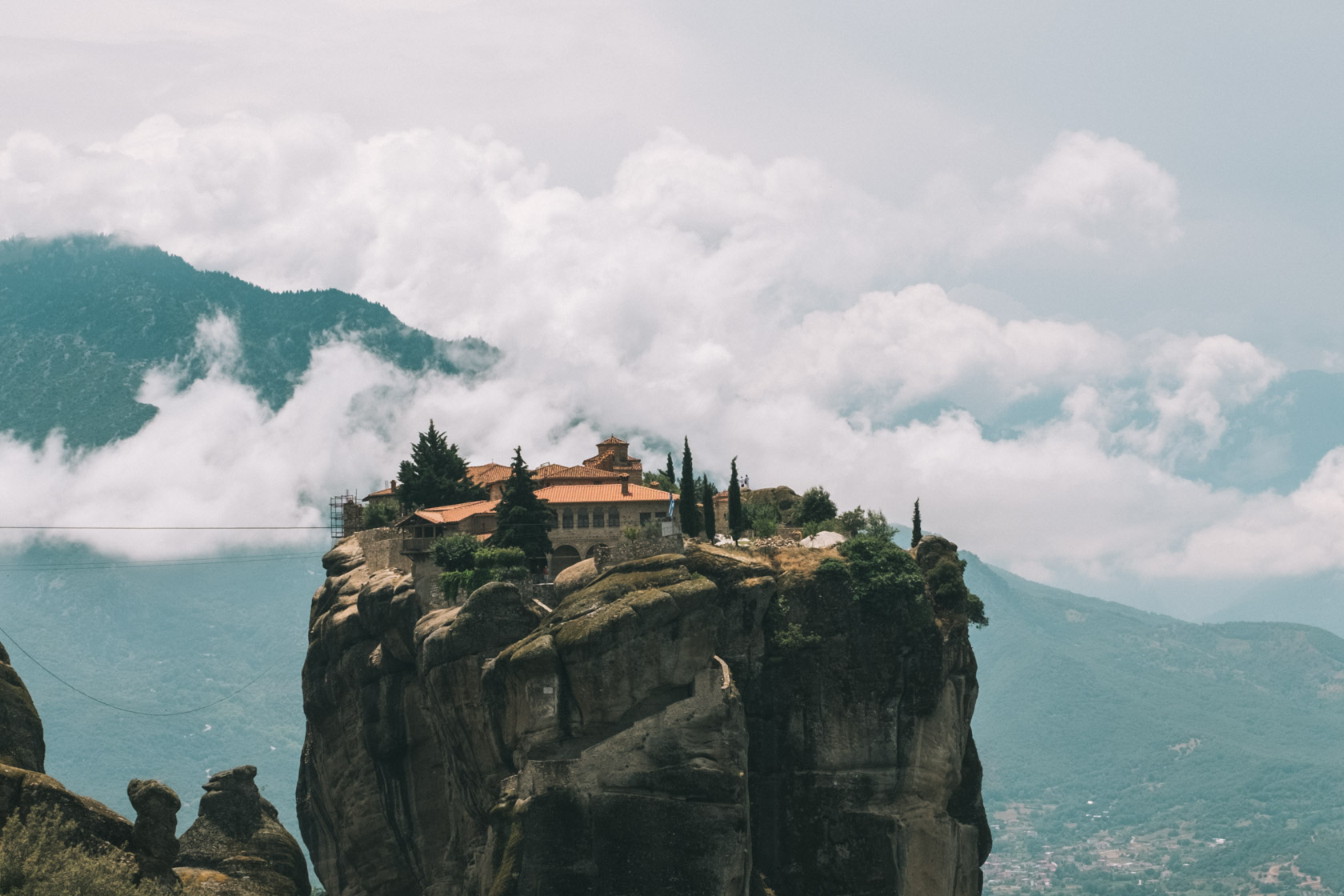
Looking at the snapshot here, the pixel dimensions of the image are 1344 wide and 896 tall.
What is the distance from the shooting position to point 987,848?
365 ft

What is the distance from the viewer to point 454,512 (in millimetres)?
118875

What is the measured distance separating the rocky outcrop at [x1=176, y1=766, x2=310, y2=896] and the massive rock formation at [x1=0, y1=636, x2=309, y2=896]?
4 cm

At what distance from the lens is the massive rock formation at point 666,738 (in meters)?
90.0

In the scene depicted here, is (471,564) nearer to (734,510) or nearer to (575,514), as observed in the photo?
(575,514)

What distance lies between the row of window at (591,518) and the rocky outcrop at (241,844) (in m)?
26.8

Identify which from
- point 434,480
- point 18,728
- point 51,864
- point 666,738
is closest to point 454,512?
point 434,480

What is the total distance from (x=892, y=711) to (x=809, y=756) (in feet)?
17.9

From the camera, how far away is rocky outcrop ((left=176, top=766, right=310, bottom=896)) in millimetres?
91125

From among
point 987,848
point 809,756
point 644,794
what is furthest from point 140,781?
point 987,848

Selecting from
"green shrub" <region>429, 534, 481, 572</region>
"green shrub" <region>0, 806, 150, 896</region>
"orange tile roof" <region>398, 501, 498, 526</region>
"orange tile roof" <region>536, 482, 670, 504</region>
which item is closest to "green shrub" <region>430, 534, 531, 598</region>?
"green shrub" <region>429, 534, 481, 572</region>

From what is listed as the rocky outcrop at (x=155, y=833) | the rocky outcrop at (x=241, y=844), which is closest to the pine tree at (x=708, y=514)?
the rocky outcrop at (x=241, y=844)

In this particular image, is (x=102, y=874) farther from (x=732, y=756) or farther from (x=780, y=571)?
(x=780, y=571)

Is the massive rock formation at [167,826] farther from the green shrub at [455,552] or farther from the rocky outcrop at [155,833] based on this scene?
the green shrub at [455,552]

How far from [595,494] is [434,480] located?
15.9m
